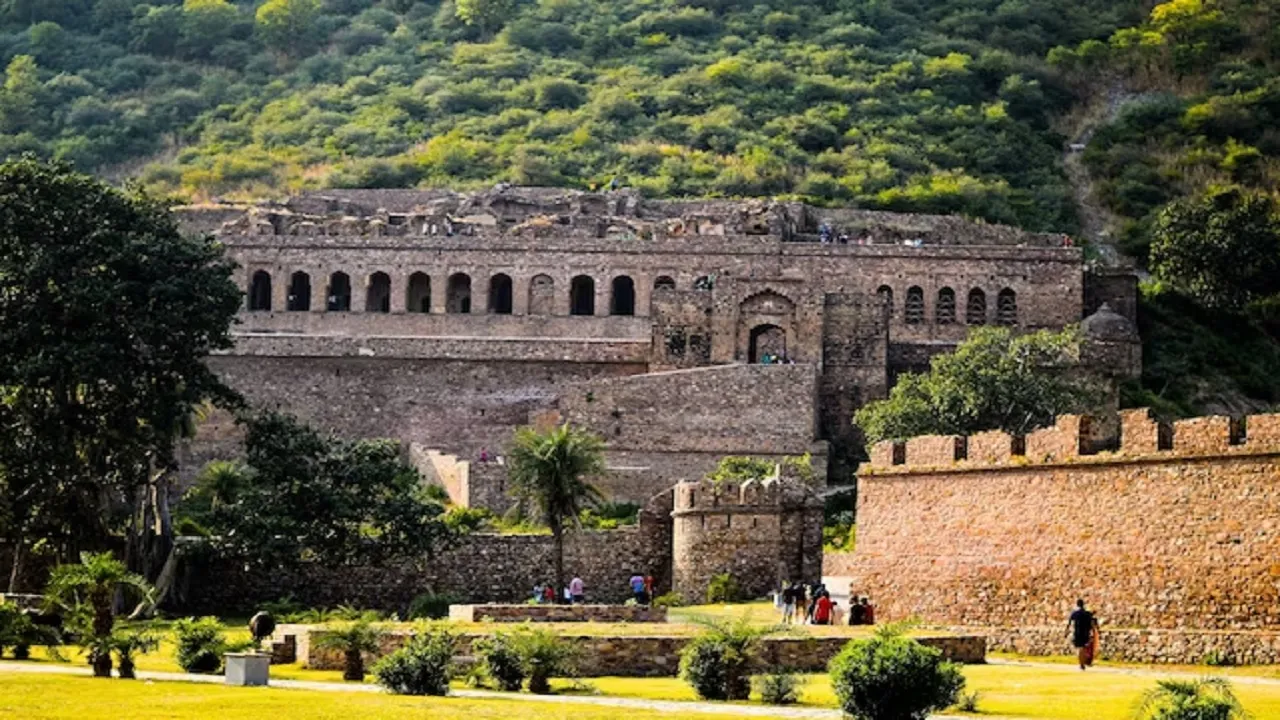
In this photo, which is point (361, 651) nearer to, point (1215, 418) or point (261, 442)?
point (1215, 418)

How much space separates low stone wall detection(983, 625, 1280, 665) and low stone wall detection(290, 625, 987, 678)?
2.39 metres

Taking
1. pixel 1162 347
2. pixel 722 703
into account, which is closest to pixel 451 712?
pixel 722 703

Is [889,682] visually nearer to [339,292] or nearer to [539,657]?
[539,657]

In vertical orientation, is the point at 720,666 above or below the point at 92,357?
below

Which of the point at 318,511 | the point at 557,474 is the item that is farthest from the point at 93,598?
the point at 557,474

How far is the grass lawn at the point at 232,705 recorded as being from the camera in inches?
1286

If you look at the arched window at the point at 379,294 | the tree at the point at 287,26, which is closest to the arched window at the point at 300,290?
the arched window at the point at 379,294

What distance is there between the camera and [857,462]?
75500 millimetres

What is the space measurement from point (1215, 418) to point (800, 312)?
37292 mm

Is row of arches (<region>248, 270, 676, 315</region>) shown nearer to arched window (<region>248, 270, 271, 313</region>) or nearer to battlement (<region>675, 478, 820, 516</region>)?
arched window (<region>248, 270, 271, 313</region>)

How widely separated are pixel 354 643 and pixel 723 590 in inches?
760

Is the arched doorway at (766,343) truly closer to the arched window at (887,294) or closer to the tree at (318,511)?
the arched window at (887,294)

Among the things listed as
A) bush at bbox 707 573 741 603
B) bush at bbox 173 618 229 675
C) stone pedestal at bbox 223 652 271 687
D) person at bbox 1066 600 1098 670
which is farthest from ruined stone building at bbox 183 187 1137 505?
stone pedestal at bbox 223 652 271 687

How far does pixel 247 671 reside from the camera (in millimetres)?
37719
